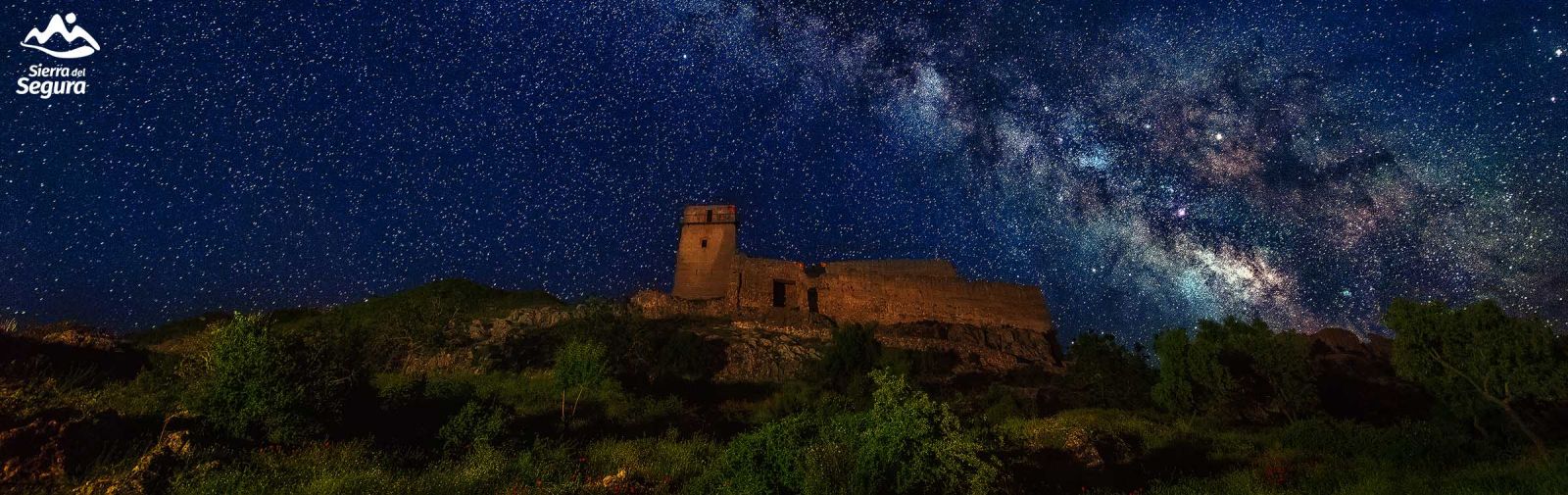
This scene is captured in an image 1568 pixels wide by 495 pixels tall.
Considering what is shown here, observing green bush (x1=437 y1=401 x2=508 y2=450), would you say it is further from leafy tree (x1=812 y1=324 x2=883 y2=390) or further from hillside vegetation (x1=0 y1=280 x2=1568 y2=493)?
leafy tree (x1=812 y1=324 x2=883 y2=390)

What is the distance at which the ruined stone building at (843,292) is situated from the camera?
141 feet

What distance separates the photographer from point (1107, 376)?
94.9 feet

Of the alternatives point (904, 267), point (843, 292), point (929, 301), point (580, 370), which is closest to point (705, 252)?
point (843, 292)

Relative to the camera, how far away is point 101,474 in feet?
27.2

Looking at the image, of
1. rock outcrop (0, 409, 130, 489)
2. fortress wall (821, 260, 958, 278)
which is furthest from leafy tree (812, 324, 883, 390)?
rock outcrop (0, 409, 130, 489)

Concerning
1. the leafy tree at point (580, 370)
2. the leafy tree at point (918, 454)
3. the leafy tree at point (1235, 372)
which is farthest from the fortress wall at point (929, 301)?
the leafy tree at point (918, 454)

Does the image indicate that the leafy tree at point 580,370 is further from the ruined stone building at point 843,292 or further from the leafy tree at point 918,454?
the ruined stone building at point 843,292

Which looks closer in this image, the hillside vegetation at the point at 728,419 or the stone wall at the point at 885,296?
the hillside vegetation at the point at 728,419

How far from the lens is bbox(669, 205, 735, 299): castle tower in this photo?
156 feet

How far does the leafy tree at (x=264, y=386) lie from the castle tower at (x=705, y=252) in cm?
3404

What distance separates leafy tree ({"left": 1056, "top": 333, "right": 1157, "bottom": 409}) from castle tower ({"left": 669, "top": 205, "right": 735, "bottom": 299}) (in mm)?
24876

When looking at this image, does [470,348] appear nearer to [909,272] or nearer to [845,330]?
[845,330]

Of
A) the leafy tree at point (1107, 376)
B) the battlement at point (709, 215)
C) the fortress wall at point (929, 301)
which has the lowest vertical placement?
the leafy tree at point (1107, 376)

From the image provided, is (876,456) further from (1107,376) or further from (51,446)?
(1107,376)
